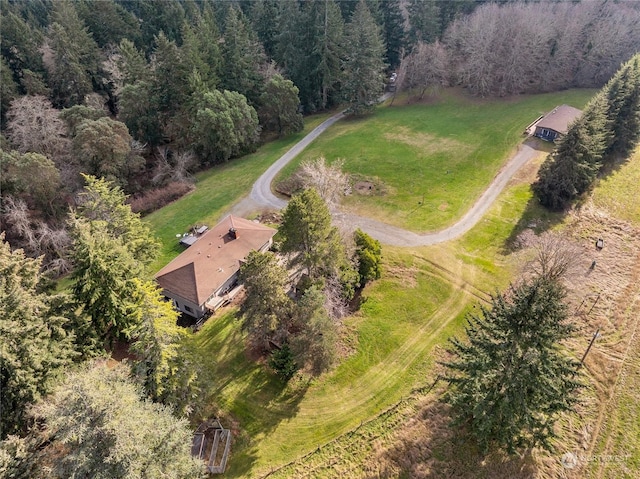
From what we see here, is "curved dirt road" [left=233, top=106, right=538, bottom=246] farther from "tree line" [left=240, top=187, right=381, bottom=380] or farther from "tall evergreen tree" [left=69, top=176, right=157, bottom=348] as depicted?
"tall evergreen tree" [left=69, top=176, right=157, bottom=348]

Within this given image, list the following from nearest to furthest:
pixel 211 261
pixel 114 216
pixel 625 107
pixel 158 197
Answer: pixel 114 216
pixel 211 261
pixel 625 107
pixel 158 197

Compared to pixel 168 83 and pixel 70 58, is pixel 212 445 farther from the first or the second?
pixel 70 58

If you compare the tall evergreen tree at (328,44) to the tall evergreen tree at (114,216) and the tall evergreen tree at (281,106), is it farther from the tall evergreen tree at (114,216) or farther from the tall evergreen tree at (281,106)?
the tall evergreen tree at (114,216)

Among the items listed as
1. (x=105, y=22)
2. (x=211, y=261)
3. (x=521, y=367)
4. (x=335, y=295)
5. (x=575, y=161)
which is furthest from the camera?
(x=105, y=22)

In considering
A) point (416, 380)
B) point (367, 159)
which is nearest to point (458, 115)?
point (367, 159)

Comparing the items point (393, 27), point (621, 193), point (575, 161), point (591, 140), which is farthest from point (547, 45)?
point (575, 161)

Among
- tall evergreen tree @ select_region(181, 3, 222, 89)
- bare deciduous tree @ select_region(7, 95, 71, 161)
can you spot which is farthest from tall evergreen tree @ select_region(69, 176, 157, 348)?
tall evergreen tree @ select_region(181, 3, 222, 89)
